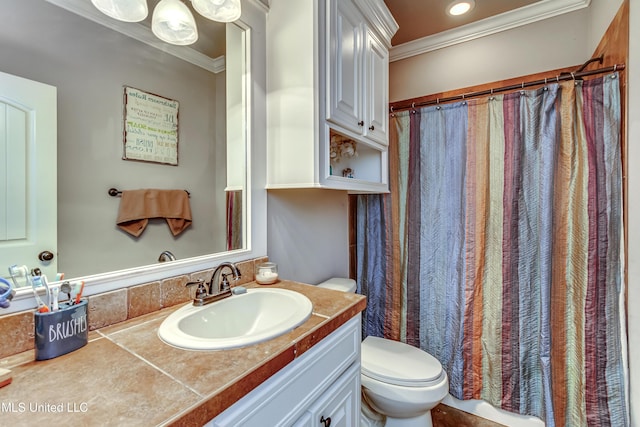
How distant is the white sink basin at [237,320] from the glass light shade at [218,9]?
103cm

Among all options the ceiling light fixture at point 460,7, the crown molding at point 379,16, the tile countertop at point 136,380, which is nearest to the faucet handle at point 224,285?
the tile countertop at point 136,380

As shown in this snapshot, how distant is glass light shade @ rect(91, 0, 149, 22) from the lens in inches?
33.4

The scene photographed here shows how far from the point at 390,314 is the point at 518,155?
1.21 meters

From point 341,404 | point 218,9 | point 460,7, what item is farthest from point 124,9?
point 460,7

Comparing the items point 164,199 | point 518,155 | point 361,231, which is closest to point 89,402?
point 164,199

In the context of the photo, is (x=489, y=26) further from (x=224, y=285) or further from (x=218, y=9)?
(x=224, y=285)

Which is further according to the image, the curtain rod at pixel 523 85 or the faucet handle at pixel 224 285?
the curtain rod at pixel 523 85

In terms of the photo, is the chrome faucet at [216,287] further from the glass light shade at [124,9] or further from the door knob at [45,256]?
the glass light shade at [124,9]

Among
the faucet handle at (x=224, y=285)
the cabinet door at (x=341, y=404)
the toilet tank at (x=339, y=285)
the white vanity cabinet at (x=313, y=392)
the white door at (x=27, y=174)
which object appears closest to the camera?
the white vanity cabinet at (x=313, y=392)

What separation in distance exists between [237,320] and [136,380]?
0.46m

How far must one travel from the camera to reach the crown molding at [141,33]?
2.73 ft

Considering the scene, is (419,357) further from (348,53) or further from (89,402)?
(348,53)
